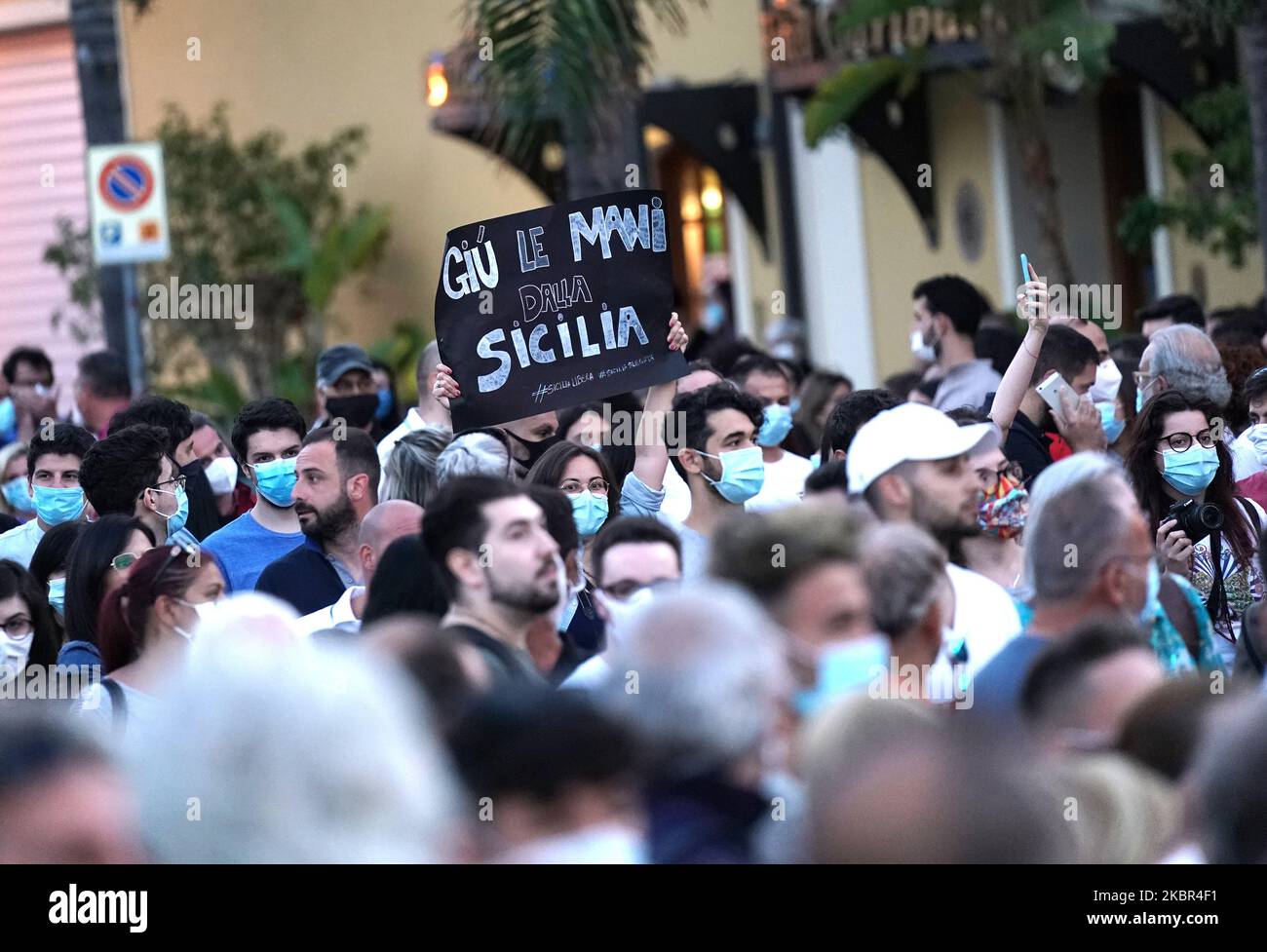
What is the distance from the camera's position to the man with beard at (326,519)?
6602 mm

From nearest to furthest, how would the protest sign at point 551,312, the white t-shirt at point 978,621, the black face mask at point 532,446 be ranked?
the white t-shirt at point 978,621 → the protest sign at point 551,312 → the black face mask at point 532,446

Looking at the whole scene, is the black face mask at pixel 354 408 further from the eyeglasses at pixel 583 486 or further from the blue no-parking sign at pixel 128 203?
the eyeglasses at pixel 583 486

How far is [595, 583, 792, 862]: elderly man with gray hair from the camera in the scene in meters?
3.55

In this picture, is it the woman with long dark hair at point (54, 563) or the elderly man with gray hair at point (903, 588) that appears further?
the woman with long dark hair at point (54, 563)

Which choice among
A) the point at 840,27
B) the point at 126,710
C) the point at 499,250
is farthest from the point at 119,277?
the point at 126,710

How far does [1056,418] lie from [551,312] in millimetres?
1750

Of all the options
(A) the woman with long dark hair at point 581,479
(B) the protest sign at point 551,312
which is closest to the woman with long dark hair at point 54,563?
(B) the protest sign at point 551,312

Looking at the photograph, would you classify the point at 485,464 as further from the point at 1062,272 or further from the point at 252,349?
the point at 252,349

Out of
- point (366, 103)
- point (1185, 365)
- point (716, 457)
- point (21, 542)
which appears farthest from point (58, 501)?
point (366, 103)

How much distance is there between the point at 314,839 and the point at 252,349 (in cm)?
1786

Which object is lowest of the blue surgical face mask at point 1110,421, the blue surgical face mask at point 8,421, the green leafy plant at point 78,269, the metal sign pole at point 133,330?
the blue surgical face mask at point 1110,421

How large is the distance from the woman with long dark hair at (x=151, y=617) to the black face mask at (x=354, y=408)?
4.07 metres

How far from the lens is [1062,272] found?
1388 cm

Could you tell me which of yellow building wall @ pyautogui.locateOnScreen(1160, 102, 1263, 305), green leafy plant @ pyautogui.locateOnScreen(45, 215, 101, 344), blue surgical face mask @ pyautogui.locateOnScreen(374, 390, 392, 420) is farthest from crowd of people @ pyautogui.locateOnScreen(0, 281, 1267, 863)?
green leafy plant @ pyautogui.locateOnScreen(45, 215, 101, 344)
